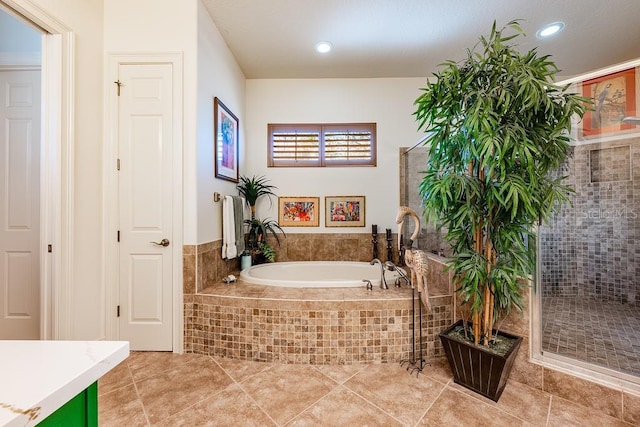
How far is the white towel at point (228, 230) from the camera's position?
2.40 m

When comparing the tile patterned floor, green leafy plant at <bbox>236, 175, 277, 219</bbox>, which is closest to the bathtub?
green leafy plant at <bbox>236, 175, 277, 219</bbox>

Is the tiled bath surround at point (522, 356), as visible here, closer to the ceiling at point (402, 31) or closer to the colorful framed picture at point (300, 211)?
the colorful framed picture at point (300, 211)

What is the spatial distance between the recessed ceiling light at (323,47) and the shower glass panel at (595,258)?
2.28m

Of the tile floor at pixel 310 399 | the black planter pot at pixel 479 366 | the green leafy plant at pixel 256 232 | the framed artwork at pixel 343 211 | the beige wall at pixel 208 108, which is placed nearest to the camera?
the tile floor at pixel 310 399

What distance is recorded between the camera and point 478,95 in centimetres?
143

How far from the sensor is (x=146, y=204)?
2.04 metres

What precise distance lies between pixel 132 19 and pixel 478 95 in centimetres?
263

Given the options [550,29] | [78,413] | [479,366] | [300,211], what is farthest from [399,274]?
[550,29]

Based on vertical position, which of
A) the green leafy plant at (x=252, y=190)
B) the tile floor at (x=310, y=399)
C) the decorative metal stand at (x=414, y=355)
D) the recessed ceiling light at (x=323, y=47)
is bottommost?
the tile floor at (x=310, y=399)

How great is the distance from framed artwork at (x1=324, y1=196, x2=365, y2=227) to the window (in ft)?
1.48

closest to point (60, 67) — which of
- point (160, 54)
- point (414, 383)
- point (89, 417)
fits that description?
point (160, 54)

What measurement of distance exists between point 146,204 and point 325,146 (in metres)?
2.05

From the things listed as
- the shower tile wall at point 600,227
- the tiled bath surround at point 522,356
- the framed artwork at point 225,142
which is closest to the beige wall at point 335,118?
the framed artwork at point 225,142

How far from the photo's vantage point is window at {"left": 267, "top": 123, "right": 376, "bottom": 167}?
3234mm
